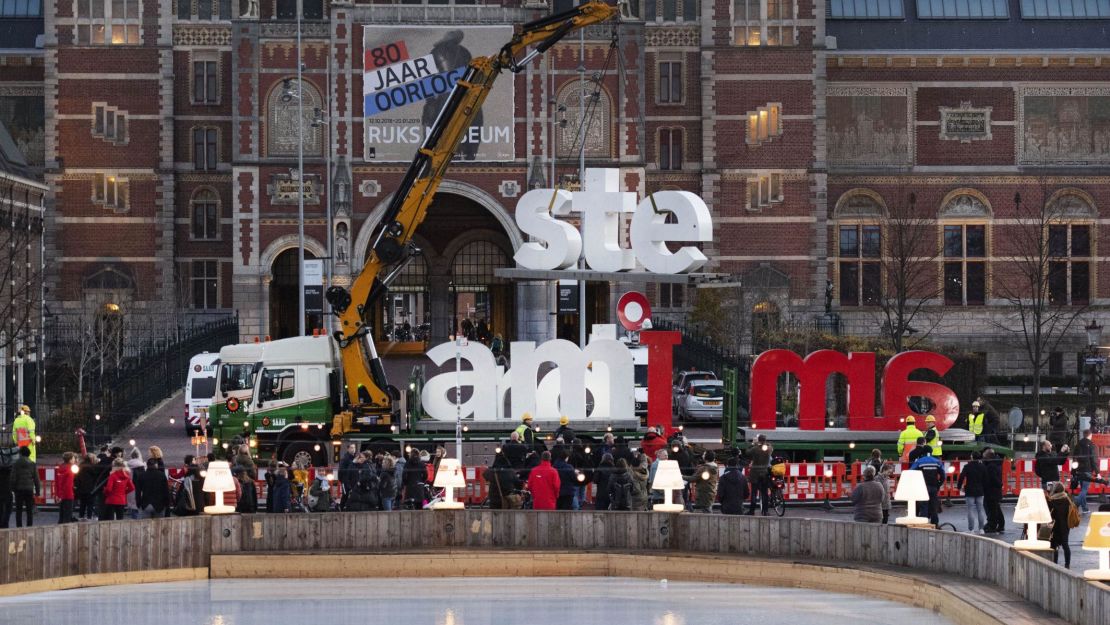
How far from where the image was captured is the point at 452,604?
897 inches

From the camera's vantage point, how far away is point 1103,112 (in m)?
68.6

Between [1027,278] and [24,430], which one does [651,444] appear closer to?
[24,430]

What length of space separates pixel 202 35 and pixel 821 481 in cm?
3756

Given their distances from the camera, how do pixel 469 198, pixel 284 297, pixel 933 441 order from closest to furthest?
pixel 933 441, pixel 469 198, pixel 284 297

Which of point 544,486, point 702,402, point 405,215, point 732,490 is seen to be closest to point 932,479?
point 732,490

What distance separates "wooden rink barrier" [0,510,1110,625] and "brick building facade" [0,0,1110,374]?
3416cm

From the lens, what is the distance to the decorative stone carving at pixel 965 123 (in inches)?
2702

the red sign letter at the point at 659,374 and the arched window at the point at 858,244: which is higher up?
the arched window at the point at 858,244

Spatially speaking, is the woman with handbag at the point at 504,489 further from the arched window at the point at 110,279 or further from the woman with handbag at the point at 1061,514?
the arched window at the point at 110,279

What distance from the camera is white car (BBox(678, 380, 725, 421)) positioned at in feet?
155

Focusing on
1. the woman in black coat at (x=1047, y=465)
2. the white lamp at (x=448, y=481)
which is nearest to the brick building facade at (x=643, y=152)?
the woman in black coat at (x=1047, y=465)

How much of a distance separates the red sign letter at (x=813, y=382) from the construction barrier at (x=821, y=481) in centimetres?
180

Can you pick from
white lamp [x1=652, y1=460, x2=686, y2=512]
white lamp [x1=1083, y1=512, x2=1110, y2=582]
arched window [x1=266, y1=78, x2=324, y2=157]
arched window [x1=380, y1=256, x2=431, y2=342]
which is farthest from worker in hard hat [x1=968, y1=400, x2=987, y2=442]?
arched window [x1=380, y1=256, x2=431, y2=342]

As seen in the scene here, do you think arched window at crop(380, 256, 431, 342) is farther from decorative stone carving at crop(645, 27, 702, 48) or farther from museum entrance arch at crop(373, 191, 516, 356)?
decorative stone carving at crop(645, 27, 702, 48)
